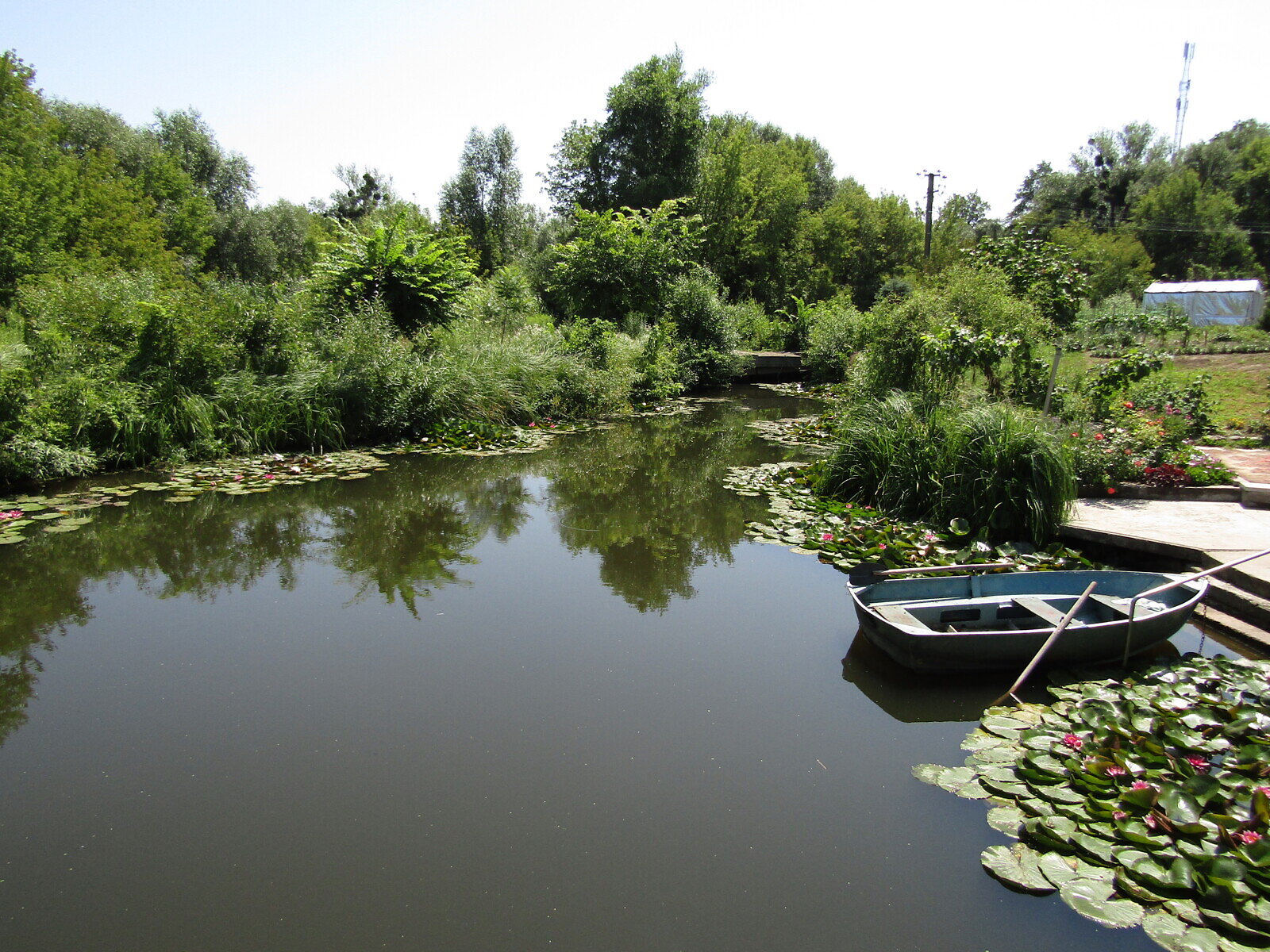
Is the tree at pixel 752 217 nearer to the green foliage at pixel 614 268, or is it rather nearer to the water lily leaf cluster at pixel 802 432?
the green foliage at pixel 614 268

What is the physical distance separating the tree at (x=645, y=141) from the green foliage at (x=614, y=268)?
414 inches

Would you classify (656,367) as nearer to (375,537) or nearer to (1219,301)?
(375,537)

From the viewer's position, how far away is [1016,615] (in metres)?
5.14

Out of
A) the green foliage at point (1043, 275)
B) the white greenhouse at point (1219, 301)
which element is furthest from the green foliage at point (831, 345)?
the white greenhouse at point (1219, 301)

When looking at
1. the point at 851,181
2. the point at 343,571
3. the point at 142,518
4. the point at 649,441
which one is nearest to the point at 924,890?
the point at 343,571

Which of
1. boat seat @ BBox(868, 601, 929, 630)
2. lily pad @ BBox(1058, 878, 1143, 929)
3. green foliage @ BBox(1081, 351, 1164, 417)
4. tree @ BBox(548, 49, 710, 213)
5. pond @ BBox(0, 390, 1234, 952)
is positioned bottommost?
lily pad @ BBox(1058, 878, 1143, 929)

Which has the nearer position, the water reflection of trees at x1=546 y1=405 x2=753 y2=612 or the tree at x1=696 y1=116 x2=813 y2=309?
the water reflection of trees at x1=546 y1=405 x2=753 y2=612

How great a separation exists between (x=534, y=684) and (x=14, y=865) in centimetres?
254

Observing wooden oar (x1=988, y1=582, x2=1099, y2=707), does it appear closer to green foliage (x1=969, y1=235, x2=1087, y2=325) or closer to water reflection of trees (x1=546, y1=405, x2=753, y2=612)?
water reflection of trees (x1=546, y1=405, x2=753, y2=612)

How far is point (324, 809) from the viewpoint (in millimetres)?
3445

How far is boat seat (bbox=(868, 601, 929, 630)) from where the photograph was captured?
189 inches

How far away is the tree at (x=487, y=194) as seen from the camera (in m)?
40.2

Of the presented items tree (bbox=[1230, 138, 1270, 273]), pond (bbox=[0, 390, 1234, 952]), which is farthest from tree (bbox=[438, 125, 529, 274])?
A: tree (bbox=[1230, 138, 1270, 273])

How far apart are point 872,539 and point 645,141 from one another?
Result: 1072 inches
